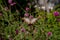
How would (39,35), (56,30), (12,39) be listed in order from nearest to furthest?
1. (12,39)
2. (39,35)
3. (56,30)

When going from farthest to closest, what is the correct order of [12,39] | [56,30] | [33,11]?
[33,11]
[56,30]
[12,39]

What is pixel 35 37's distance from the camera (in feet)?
12.2

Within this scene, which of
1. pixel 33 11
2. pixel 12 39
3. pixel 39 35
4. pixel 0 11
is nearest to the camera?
pixel 12 39

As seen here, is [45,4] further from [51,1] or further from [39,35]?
[39,35]

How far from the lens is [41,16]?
4891mm

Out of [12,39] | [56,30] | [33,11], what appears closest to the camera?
[12,39]

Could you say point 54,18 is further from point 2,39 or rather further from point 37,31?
point 2,39

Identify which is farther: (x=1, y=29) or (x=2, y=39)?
(x=1, y=29)

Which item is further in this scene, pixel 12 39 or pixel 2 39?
pixel 2 39

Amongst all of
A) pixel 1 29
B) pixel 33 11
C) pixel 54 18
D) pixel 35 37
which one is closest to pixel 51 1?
pixel 33 11

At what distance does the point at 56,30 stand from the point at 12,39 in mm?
943

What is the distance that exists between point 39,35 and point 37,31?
71 mm

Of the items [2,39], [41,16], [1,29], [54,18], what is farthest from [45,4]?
[2,39]

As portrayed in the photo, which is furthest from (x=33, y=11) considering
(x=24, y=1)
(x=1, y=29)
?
(x=1, y=29)
